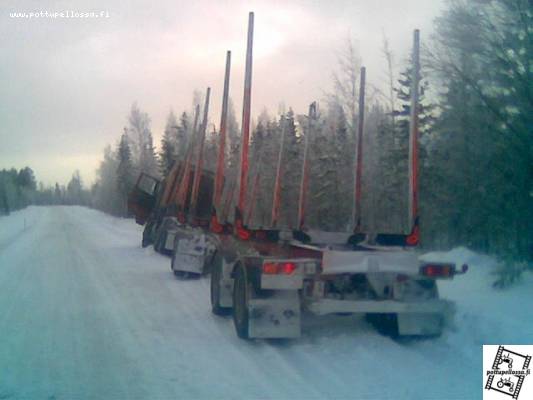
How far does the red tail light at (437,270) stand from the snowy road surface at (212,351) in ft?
2.79

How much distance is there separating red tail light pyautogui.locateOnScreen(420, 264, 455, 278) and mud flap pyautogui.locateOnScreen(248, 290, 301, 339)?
1.68 meters

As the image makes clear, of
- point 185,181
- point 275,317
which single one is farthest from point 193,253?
point 275,317

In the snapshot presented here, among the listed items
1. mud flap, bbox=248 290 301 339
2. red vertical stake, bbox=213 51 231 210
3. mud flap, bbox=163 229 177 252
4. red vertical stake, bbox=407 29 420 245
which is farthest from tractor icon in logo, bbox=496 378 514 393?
mud flap, bbox=163 229 177 252

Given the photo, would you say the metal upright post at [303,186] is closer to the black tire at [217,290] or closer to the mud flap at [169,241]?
the black tire at [217,290]

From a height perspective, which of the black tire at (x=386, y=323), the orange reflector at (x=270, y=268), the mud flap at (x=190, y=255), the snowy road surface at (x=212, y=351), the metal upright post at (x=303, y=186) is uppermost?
the metal upright post at (x=303, y=186)

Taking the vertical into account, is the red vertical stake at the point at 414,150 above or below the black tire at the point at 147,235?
above

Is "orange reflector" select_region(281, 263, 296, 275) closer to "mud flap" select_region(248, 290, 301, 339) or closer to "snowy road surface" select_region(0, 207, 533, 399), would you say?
"mud flap" select_region(248, 290, 301, 339)

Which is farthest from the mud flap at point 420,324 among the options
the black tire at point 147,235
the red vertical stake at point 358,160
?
the black tire at point 147,235

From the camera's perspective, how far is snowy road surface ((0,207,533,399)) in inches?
231

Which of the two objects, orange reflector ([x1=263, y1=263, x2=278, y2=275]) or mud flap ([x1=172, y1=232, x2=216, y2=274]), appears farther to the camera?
mud flap ([x1=172, y1=232, x2=216, y2=274])

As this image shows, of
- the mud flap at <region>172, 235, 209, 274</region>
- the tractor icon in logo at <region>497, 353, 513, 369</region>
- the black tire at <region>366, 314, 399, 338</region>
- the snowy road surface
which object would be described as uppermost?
the mud flap at <region>172, 235, 209, 274</region>

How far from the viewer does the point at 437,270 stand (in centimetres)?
766

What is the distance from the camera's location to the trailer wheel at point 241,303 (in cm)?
791

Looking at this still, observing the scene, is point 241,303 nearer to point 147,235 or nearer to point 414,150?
point 414,150
